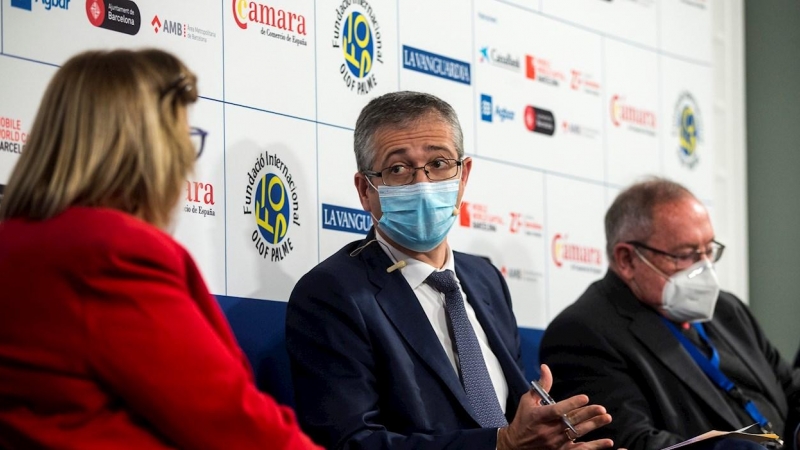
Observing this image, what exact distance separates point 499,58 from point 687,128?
62.3 inches

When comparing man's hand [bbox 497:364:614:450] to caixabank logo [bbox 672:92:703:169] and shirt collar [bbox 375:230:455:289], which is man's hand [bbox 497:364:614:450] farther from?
caixabank logo [bbox 672:92:703:169]

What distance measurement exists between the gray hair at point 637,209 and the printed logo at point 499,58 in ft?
2.81

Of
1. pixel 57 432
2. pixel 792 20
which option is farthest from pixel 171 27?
pixel 792 20

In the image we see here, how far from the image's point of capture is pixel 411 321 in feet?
12.6

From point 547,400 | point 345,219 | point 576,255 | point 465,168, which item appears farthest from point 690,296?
point 547,400

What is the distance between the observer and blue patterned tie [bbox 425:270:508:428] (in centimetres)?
379

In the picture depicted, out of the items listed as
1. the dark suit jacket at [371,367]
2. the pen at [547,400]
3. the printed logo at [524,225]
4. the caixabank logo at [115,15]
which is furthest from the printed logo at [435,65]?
the pen at [547,400]

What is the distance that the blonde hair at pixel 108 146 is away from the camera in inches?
91.0

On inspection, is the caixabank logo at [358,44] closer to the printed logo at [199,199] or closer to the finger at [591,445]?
the printed logo at [199,199]

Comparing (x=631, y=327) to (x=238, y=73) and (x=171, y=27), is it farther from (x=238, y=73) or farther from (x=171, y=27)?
(x=171, y=27)

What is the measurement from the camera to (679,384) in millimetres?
4570

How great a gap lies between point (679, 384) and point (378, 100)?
5.30 ft

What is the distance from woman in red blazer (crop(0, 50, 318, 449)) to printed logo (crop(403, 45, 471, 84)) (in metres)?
2.60

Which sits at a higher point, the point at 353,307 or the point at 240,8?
the point at 240,8
